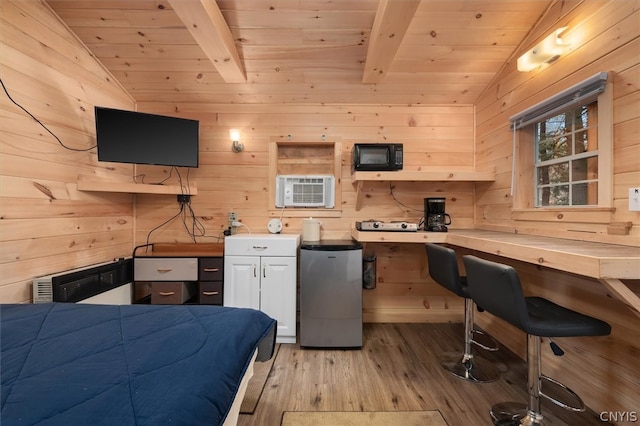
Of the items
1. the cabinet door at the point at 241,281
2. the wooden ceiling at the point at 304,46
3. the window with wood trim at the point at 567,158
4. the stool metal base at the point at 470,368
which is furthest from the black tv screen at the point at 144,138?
the window with wood trim at the point at 567,158

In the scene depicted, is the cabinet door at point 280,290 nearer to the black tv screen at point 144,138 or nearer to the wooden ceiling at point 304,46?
the black tv screen at point 144,138

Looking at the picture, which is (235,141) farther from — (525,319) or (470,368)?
(470,368)

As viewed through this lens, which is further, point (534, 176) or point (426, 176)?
point (426, 176)

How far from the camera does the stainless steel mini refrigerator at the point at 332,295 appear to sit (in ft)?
7.14

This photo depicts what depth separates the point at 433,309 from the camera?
9.01 feet

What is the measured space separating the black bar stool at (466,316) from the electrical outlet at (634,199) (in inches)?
34.0

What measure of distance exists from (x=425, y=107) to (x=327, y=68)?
1.15 m

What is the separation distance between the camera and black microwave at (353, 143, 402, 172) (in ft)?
7.95

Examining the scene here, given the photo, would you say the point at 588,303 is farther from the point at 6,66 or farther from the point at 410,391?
the point at 6,66

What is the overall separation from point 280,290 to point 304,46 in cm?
213

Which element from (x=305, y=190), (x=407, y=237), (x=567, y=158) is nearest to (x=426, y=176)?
(x=407, y=237)

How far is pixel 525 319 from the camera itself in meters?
1.19

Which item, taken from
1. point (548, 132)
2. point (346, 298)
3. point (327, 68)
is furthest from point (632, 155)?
point (327, 68)

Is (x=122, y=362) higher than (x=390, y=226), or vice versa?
(x=390, y=226)
